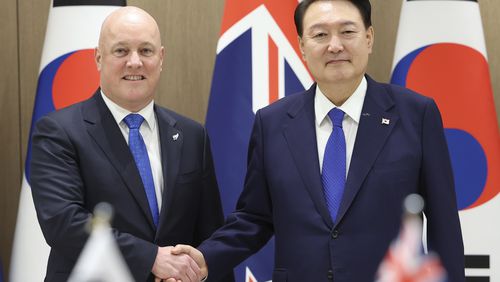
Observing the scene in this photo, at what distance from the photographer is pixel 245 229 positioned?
255 centimetres

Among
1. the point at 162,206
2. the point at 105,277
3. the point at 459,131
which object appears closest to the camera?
the point at 105,277

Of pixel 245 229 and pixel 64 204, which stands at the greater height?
pixel 64 204

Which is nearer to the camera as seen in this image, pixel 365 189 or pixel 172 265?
pixel 365 189

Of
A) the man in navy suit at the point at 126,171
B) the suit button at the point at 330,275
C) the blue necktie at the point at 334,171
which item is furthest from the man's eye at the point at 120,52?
the suit button at the point at 330,275

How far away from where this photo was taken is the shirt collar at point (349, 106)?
238cm

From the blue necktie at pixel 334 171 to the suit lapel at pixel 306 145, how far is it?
0.02m

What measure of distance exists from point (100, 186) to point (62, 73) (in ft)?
3.54

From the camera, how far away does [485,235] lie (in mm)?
3279

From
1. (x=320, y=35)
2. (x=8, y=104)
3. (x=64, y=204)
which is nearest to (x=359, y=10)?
(x=320, y=35)

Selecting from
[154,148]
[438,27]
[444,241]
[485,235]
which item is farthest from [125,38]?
[485,235]

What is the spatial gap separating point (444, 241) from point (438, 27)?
132 centimetres

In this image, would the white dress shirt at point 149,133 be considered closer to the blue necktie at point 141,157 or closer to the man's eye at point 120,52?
the blue necktie at point 141,157

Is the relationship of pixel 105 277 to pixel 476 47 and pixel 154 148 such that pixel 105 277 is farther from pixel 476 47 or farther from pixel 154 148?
pixel 476 47

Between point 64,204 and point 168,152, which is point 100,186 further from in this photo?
point 168,152
